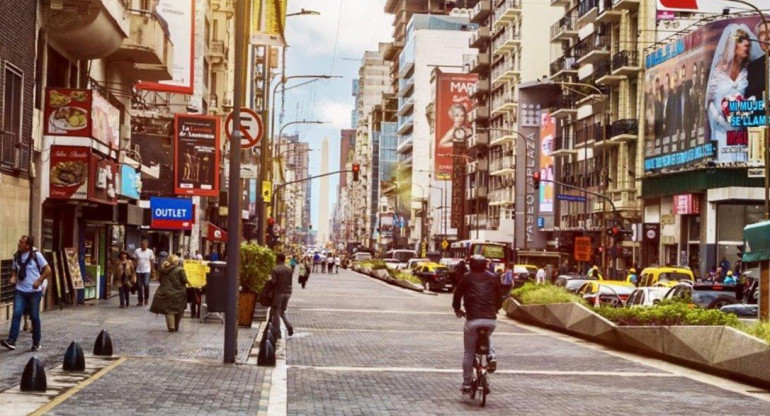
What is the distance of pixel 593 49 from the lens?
75.0 metres

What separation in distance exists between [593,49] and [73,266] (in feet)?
157

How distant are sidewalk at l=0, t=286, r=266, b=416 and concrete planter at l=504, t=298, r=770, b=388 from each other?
6.68m

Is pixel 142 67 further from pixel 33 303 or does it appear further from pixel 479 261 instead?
pixel 479 261

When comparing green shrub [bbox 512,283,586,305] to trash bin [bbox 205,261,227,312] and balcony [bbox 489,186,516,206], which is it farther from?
balcony [bbox 489,186,516,206]

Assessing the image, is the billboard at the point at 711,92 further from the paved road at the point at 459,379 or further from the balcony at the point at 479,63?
the balcony at the point at 479,63

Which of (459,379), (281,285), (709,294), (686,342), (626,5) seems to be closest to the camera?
(459,379)

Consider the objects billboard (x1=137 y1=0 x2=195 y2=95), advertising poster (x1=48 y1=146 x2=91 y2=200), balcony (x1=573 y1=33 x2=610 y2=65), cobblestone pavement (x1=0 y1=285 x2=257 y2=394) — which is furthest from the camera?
balcony (x1=573 y1=33 x2=610 y2=65)

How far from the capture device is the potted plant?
1097 inches

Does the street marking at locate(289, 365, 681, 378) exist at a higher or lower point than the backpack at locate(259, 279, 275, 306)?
lower

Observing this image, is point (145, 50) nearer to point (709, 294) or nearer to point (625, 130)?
point (709, 294)

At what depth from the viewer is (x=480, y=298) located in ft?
50.9

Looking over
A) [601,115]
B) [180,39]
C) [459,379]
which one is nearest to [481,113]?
[601,115]

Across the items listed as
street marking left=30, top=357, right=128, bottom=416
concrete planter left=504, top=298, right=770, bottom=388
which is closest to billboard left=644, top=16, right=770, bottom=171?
concrete planter left=504, top=298, right=770, bottom=388

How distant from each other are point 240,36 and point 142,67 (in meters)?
20.7
